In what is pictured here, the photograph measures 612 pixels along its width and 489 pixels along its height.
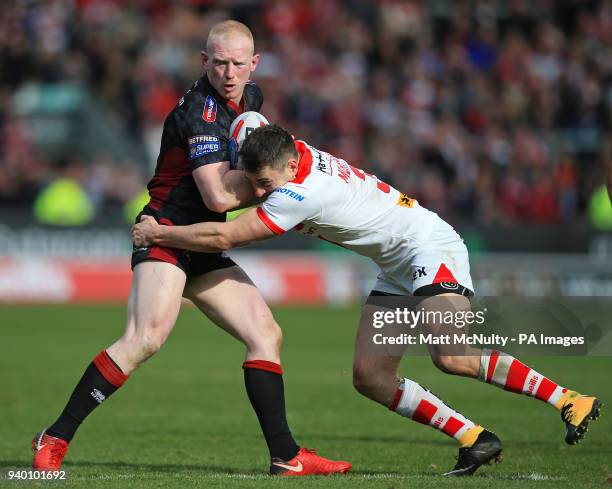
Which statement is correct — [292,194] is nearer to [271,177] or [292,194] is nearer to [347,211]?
[271,177]

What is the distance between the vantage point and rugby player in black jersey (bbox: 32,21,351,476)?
6.70m

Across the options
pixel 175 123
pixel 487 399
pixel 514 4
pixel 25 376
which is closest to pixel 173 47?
pixel 514 4

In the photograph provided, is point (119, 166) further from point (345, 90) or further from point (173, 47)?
point (345, 90)

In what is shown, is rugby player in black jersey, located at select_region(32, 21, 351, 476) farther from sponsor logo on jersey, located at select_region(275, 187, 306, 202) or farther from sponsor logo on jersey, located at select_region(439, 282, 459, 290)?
sponsor logo on jersey, located at select_region(439, 282, 459, 290)

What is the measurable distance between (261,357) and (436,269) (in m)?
1.16

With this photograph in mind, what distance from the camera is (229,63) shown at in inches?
268

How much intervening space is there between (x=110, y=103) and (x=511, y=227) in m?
8.99

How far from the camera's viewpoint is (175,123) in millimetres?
6883

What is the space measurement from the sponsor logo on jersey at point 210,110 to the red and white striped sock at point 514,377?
208 cm

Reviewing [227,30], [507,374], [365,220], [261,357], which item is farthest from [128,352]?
[507,374]

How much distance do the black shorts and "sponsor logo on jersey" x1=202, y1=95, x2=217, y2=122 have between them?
660 millimetres

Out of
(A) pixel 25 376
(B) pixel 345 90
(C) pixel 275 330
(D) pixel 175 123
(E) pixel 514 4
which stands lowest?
(A) pixel 25 376

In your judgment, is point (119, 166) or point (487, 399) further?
point (119, 166)

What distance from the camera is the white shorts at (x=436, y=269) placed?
6.72m
